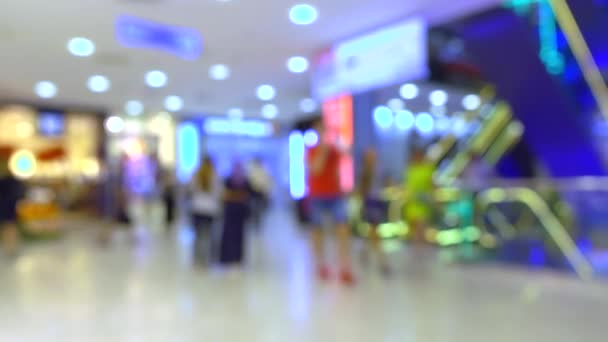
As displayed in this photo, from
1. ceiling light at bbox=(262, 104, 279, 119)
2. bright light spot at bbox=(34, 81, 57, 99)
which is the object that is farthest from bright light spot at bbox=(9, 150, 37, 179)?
ceiling light at bbox=(262, 104, 279, 119)

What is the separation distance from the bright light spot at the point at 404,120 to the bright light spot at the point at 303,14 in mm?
3225

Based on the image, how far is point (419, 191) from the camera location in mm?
6660

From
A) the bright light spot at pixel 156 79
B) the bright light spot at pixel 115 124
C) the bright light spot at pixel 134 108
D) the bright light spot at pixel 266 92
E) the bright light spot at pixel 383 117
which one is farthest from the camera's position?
the bright light spot at pixel 115 124

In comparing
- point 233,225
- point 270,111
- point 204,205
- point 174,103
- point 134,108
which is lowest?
point 233,225

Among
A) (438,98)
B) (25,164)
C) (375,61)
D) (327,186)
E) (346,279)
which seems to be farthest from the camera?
(25,164)

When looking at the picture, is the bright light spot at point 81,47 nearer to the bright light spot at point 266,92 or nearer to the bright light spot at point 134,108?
the bright light spot at point 266,92

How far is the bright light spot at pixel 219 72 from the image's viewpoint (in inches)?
348

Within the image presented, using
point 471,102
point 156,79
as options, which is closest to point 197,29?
point 156,79

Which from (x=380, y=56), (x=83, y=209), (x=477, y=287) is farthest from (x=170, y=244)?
(x=83, y=209)

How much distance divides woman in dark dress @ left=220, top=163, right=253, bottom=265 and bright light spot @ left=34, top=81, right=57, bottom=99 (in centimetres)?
715

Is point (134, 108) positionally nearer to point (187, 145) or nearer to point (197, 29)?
point (187, 145)

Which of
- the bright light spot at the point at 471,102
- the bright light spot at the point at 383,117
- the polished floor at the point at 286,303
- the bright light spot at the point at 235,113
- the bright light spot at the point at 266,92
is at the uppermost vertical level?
the bright light spot at the point at 235,113

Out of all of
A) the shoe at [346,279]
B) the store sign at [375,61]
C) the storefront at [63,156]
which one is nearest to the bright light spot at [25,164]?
the storefront at [63,156]

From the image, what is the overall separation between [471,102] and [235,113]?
773 centimetres
